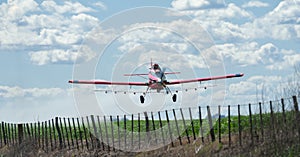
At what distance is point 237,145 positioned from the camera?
25.7 m

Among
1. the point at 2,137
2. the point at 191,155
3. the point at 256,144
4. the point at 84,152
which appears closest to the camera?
the point at 256,144

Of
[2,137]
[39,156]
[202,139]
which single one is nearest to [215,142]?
[202,139]

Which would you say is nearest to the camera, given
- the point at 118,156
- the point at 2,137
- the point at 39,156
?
the point at 118,156

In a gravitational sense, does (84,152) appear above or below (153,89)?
below

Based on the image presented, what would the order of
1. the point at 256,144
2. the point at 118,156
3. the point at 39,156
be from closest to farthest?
the point at 256,144 → the point at 118,156 → the point at 39,156

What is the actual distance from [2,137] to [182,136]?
18301mm

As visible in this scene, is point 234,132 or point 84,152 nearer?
point 234,132

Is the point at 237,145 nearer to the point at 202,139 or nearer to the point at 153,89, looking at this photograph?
the point at 202,139

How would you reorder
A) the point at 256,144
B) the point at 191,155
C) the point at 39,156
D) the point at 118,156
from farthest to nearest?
the point at 39,156 < the point at 118,156 < the point at 191,155 < the point at 256,144

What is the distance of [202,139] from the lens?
1112 inches

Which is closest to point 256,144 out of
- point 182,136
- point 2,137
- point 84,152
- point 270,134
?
point 270,134

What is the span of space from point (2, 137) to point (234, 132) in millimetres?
21665

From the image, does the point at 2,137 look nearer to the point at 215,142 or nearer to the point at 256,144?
the point at 215,142

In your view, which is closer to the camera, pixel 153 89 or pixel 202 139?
pixel 202 139
